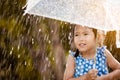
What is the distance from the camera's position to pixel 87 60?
4.35m

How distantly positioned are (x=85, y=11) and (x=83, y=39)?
511 millimetres

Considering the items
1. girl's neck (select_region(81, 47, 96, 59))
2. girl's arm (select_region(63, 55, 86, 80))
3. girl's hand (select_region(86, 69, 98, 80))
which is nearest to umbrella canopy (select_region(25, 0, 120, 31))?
girl's hand (select_region(86, 69, 98, 80))

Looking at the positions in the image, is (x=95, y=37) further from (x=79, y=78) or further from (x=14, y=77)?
(x=14, y=77)

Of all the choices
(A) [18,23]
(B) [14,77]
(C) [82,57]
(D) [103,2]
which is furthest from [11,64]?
(D) [103,2]

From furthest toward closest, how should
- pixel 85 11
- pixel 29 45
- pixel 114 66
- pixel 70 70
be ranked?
pixel 29 45 < pixel 114 66 < pixel 70 70 < pixel 85 11

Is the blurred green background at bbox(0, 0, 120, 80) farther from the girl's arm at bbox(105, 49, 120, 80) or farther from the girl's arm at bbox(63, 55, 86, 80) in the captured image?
the girl's arm at bbox(105, 49, 120, 80)

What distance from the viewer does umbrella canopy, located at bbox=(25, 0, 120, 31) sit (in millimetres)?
3668

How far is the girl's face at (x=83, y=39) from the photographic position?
419 cm

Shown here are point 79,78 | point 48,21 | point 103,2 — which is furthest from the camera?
point 48,21

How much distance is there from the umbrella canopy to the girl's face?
0.40m

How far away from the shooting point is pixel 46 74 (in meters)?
5.39

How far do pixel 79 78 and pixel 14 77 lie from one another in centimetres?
118

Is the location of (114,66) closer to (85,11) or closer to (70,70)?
(70,70)

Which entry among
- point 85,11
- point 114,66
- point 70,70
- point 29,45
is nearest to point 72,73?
point 70,70
